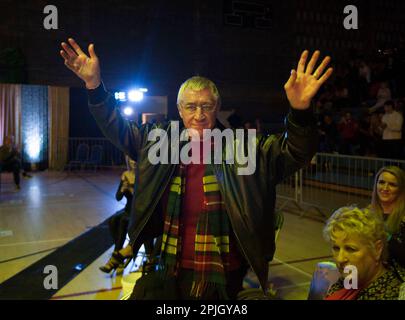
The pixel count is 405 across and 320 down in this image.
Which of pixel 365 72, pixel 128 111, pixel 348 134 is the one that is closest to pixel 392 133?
pixel 348 134

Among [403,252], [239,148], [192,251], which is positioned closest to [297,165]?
[239,148]

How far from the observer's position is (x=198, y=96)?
193 cm

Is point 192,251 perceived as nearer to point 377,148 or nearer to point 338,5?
point 377,148

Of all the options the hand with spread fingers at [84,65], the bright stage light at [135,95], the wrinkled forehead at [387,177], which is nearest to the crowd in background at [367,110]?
the wrinkled forehead at [387,177]

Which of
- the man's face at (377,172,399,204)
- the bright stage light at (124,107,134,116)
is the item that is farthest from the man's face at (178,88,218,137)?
the bright stage light at (124,107,134,116)

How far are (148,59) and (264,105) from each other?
4876mm

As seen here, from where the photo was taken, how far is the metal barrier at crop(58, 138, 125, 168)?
14.5 meters

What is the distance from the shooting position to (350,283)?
1906 mm

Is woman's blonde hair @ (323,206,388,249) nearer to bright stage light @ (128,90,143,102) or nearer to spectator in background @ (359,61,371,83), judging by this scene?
spectator in background @ (359,61,371,83)

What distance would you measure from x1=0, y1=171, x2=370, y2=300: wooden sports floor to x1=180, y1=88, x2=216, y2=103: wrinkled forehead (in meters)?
2.66

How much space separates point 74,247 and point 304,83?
4723 millimetres

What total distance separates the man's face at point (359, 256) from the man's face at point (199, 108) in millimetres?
786

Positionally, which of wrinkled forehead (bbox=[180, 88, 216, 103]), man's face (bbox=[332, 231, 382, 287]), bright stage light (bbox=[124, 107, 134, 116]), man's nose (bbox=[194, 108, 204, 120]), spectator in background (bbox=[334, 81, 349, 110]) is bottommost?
man's face (bbox=[332, 231, 382, 287])

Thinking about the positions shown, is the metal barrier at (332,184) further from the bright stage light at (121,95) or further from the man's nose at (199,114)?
the bright stage light at (121,95)
